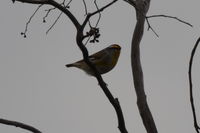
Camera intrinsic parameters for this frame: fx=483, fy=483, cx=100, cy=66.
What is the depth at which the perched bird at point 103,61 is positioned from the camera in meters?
8.84

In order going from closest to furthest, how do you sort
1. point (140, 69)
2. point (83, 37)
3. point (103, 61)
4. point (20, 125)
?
point (83, 37) < point (20, 125) < point (140, 69) < point (103, 61)

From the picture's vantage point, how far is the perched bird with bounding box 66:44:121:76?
884 centimetres

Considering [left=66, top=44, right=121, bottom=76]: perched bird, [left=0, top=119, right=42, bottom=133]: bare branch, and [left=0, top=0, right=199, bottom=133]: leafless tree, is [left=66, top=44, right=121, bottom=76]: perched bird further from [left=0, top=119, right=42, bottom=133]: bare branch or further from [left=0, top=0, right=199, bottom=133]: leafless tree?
[left=0, top=119, right=42, bottom=133]: bare branch

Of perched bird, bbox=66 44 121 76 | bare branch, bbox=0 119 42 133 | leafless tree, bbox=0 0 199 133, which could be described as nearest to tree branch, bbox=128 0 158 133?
leafless tree, bbox=0 0 199 133

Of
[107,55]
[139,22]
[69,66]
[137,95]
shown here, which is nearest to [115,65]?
[107,55]

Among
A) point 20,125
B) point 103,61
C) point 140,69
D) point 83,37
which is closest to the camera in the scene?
point 83,37

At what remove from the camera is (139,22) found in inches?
248

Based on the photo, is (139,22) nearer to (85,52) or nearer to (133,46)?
(133,46)

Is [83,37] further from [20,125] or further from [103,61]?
[103,61]

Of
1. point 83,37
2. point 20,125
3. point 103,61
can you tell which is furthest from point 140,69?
point 103,61

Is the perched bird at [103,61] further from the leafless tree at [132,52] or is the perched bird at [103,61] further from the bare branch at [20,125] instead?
the bare branch at [20,125]

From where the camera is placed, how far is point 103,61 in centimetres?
888

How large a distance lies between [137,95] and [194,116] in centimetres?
129

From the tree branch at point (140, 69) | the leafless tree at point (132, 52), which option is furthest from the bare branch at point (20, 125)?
the tree branch at point (140, 69)
